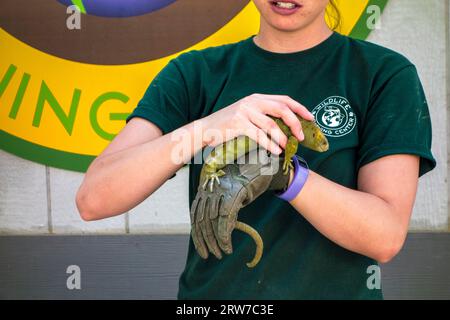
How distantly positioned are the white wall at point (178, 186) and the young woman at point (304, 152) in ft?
4.77

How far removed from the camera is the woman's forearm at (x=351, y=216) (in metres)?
1.28

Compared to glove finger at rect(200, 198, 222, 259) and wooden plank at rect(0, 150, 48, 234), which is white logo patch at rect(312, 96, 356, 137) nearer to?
glove finger at rect(200, 198, 222, 259)

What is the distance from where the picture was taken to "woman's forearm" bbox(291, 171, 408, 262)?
1.28 metres

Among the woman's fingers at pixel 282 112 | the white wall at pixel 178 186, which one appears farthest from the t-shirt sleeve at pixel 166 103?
the white wall at pixel 178 186

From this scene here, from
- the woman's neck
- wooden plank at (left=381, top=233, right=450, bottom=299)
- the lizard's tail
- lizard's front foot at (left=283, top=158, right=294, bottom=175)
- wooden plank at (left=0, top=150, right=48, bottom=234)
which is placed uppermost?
the woman's neck

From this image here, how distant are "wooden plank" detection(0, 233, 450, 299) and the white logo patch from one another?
161cm

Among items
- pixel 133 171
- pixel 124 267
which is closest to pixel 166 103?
pixel 133 171

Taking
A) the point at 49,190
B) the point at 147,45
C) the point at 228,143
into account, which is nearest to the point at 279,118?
the point at 228,143

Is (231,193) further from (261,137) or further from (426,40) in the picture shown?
(426,40)

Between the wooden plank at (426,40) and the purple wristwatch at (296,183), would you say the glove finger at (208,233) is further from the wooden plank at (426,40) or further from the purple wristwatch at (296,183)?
the wooden plank at (426,40)

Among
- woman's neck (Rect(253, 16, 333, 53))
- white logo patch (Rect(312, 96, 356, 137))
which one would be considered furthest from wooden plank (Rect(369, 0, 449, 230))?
white logo patch (Rect(312, 96, 356, 137))

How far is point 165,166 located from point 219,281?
28cm

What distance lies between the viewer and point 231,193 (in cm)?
126
